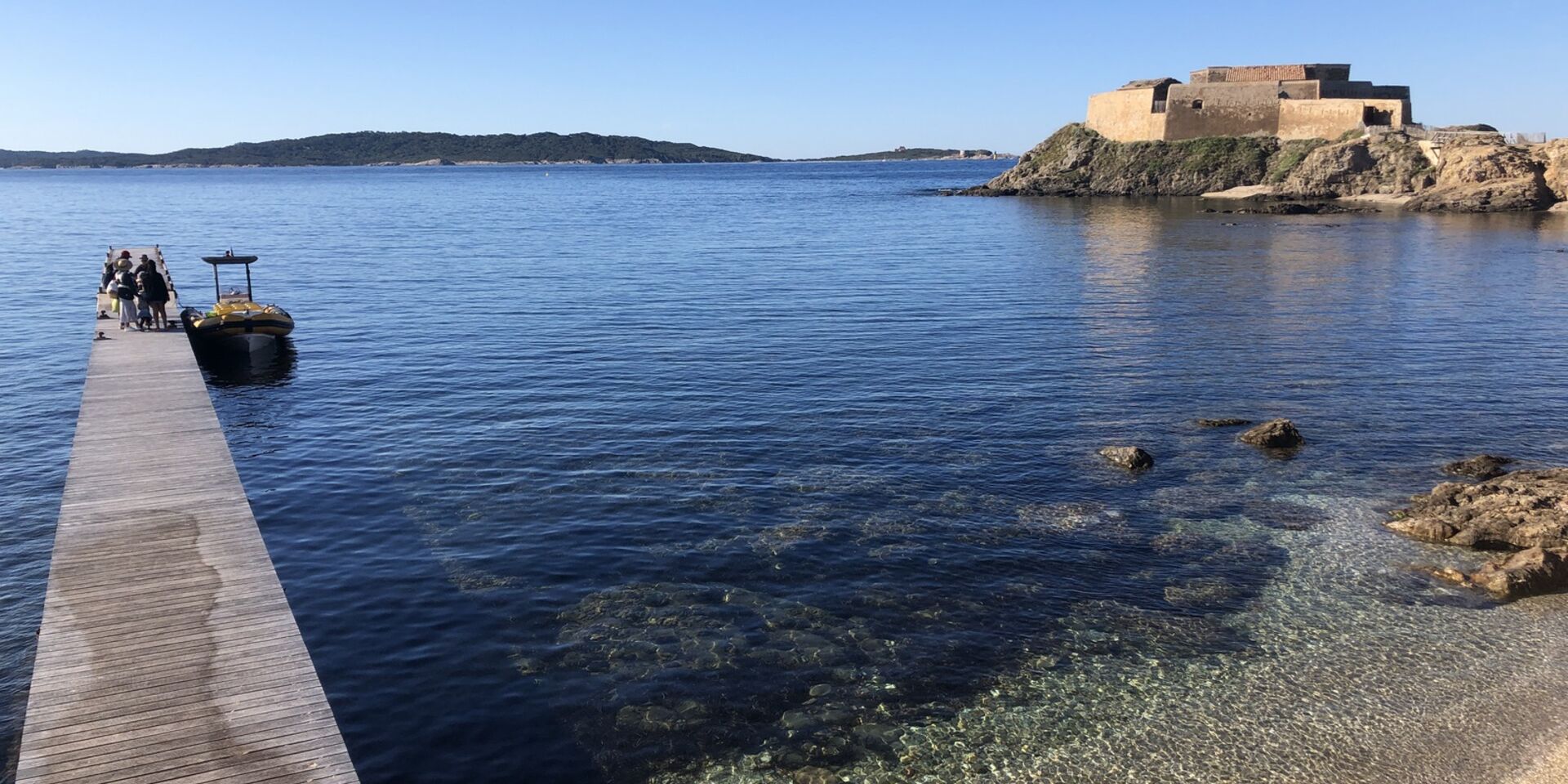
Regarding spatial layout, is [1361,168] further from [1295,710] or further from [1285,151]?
[1295,710]

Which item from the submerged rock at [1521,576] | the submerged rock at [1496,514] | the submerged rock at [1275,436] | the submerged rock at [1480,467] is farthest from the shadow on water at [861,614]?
the submerged rock at [1480,467]

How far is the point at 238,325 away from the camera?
35469 millimetres

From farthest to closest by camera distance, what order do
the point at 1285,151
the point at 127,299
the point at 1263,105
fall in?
the point at 1263,105
the point at 1285,151
the point at 127,299

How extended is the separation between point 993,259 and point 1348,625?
162ft

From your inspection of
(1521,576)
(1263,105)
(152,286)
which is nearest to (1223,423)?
(1521,576)

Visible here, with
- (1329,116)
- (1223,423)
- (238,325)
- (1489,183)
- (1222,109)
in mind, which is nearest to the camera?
(1223,423)

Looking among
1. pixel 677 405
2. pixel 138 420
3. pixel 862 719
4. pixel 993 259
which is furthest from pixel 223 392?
pixel 993 259

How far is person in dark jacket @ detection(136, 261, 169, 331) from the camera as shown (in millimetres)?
34594

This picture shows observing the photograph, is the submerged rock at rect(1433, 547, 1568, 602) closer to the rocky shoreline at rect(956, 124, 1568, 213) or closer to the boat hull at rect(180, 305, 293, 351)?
the boat hull at rect(180, 305, 293, 351)

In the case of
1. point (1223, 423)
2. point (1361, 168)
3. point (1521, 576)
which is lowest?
point (1521, 576)

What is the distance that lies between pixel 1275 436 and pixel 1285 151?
94.1m

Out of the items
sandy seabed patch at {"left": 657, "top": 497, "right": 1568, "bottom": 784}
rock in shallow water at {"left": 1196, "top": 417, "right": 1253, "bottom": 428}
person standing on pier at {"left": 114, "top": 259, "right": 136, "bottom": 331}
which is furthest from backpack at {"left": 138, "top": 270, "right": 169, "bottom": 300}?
rock in shallow water at {"left": 1196, "top": 417, "right": 1253, "bottom": 428}

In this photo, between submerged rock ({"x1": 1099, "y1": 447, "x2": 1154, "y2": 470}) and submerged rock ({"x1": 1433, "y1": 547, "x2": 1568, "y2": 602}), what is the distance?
6517 millimetres

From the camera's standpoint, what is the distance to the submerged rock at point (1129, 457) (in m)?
23.3
